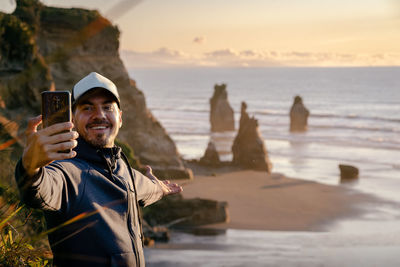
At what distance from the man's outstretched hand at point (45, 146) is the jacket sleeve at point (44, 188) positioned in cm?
3

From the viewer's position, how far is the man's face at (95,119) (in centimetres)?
254

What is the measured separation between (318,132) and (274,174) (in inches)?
1186

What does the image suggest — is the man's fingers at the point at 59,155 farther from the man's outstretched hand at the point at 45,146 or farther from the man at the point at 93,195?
the man at the point at 93,195

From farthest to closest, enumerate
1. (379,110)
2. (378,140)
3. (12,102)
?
(379,110) < (378,140) < (12,102)

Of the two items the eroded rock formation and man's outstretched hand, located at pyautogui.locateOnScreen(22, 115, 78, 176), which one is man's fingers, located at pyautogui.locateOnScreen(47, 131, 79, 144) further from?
the eroded rock formation

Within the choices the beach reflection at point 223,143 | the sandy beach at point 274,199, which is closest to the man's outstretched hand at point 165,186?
the sandy beach at point 274,199

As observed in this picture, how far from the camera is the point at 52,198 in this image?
78.5 inches

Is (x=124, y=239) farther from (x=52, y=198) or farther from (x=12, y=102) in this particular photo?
(x=12, y=102)

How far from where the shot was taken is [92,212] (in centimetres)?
221

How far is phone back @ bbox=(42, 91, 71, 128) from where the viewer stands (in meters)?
1.82

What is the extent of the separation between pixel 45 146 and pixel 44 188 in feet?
0.93

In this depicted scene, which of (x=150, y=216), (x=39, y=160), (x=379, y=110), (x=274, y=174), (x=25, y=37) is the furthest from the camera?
(x=379, y=110)

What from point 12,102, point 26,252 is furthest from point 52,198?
point 12,102

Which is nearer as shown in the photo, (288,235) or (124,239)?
(124,239)
